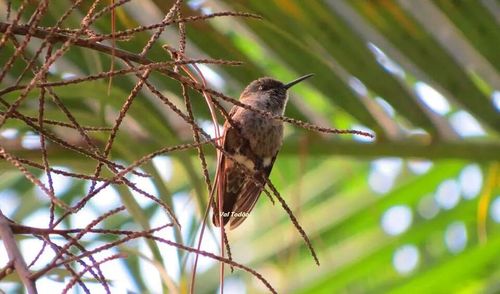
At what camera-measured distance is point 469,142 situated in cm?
347

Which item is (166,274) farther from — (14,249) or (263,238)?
(263,238)

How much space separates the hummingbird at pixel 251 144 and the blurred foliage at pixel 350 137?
0.07 m

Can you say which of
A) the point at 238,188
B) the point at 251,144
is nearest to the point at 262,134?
the point at 251,144

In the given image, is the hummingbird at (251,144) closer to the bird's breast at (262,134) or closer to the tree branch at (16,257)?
the bird's breast at (262,134)

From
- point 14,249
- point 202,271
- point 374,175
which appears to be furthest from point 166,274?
point 374,175

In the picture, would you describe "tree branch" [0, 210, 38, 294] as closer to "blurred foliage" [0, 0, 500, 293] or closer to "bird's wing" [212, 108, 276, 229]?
"blurred foliage" [0, 0, 500, 293]

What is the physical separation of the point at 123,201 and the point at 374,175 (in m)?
2.07

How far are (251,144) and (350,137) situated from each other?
0.33m

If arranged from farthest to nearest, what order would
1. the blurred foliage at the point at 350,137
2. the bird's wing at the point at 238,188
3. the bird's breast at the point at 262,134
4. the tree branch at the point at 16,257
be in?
the bird's breast at the point at 262,134
the bird's wing at the point at 238,188
the blurred foliage at the point at 350,137
the tree branch at the point at 16,257

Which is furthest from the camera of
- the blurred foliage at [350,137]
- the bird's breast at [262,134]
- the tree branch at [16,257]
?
the bird's breast at [262,134]

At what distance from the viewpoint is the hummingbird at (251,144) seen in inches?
129

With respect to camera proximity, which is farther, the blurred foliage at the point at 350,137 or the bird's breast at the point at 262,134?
the bird's breast at the point at 262,134

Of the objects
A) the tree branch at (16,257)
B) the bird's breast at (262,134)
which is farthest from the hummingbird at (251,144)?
the tree branch at (16,257)

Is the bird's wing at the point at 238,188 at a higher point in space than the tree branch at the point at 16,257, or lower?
higher
